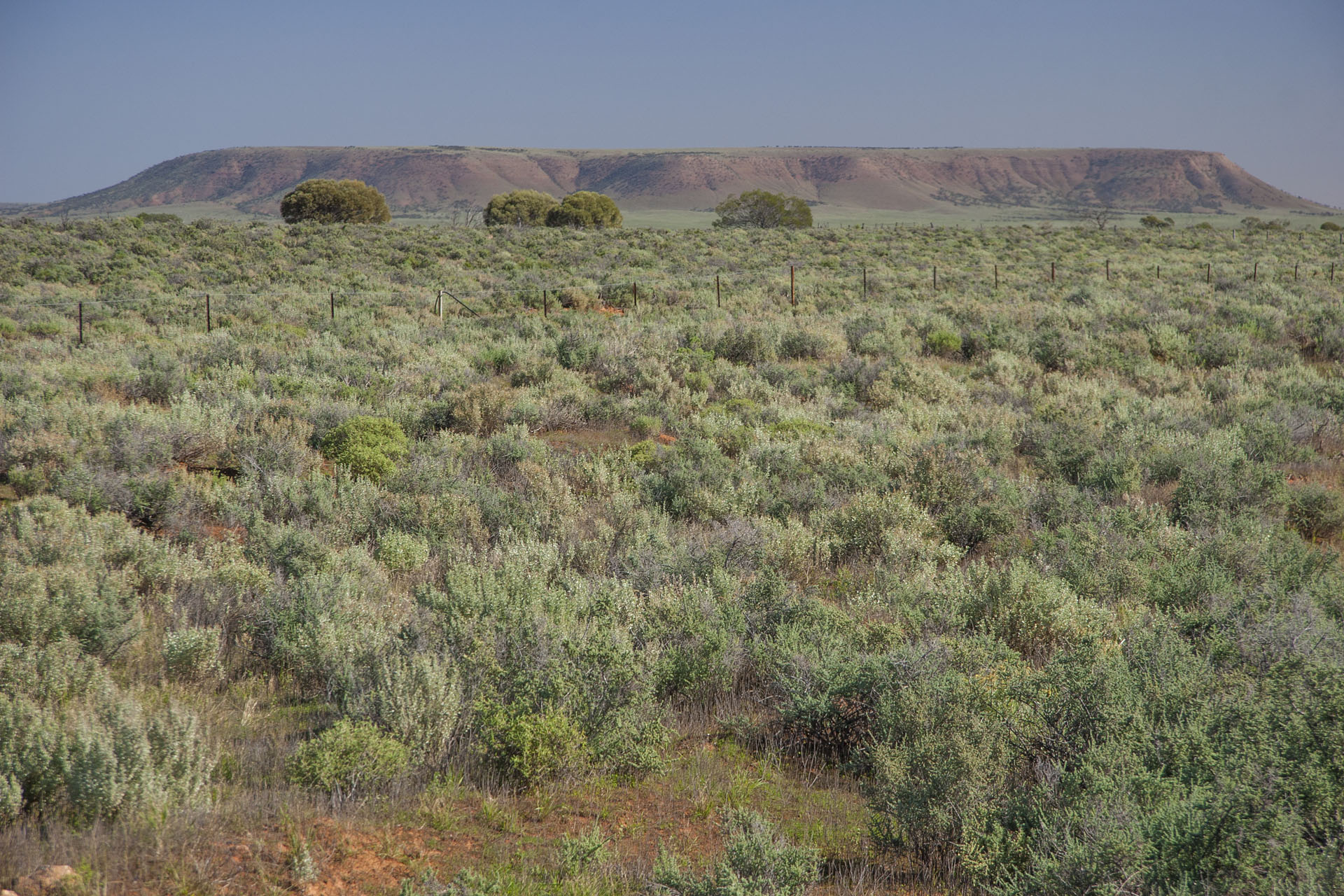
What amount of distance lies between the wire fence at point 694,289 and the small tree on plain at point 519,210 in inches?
941

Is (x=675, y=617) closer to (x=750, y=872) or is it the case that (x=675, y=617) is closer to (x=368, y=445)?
(x=750, y=872)

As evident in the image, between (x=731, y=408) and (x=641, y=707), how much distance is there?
850 centimetres

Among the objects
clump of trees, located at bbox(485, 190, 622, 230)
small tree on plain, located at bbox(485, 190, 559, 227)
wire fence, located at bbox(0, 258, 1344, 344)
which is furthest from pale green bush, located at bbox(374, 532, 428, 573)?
small tree on plain, located at bbox(485, 190, 559, 227)

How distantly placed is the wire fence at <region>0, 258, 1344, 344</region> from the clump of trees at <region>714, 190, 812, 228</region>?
84.4ft

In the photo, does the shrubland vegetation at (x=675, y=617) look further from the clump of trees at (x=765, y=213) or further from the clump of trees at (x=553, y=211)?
the clump of trees at (x=765, y=213)

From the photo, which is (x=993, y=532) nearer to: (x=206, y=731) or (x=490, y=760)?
(x=490, y=760)

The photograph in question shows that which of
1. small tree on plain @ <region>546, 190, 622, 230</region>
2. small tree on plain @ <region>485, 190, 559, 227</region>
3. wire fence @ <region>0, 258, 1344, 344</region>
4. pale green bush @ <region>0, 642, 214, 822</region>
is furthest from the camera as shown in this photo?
small tree on plain @ <region>485, 190, 559, 227</region>

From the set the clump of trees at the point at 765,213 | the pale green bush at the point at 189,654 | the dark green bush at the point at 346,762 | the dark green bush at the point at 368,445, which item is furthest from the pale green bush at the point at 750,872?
the clump of trees at the point at 765,213

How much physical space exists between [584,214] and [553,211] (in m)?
2.47

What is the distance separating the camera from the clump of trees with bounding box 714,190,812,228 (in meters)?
58.6

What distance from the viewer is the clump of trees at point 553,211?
50188 millimetres

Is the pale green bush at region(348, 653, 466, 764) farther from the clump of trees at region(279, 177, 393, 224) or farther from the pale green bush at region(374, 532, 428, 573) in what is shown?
the clump of trees at region(279, 177, 393, 224)

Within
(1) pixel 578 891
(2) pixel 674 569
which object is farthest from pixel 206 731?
(2) pixel 674 569

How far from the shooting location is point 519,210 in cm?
5231
